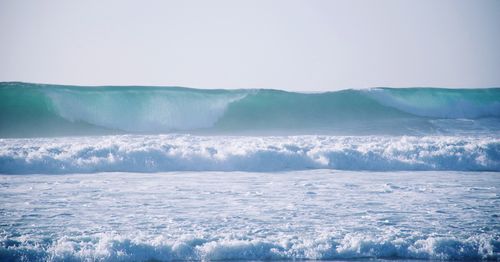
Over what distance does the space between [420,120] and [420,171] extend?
8.02 m

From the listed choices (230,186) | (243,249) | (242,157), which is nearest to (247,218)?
(243,249)

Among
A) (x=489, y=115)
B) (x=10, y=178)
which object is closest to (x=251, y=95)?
(x=489, y=115)

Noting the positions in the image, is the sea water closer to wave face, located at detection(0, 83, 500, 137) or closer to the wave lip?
the wave lip

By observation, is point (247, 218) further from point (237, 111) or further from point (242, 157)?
point (237, 111)

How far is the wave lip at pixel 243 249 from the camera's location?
3.62m

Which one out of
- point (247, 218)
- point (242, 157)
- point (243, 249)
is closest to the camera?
point (243, 249)

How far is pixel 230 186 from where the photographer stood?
6410mm

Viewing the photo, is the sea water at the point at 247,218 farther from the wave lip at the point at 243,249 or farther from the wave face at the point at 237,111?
the wave face at the point at 237,111

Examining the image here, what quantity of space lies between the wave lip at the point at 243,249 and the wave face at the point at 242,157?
4.31 metres

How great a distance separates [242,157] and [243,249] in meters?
4.86

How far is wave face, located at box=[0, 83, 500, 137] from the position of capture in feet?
45.7

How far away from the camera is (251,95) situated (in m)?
16.9

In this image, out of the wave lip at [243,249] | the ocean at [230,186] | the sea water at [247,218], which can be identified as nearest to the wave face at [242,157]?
the ocean at [230,186]

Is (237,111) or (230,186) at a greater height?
(237,111)
